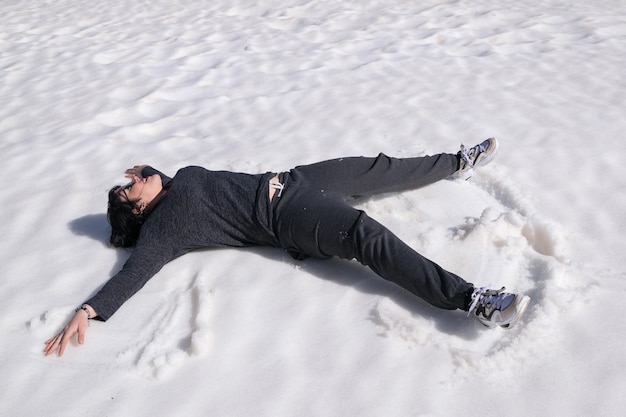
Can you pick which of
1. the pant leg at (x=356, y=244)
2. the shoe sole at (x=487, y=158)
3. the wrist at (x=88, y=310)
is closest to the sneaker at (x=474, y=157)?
the shoe sole at (x=487, y=158)

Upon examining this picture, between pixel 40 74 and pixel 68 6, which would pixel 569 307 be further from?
pixel 68 6

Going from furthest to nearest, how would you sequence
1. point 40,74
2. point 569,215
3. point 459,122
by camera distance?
point 40,74
point 459,122
point 569,215

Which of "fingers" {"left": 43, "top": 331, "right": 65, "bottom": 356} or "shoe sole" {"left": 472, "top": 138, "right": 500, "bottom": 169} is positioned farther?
"shoe sole" {"left": 472, "top": 138, "right": 500, "bottom": 169}

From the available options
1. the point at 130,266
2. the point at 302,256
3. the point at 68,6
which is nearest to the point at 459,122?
the point at 302,256

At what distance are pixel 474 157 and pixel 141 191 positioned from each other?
5.67 feet

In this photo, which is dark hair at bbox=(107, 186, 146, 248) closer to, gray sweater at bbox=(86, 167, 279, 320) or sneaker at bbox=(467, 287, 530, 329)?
gray sweater at bbox=(86, 167, 279, 320)

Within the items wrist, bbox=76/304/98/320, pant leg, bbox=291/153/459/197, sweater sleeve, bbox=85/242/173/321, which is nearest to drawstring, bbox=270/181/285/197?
pant leg, bbox=291/153/459/197

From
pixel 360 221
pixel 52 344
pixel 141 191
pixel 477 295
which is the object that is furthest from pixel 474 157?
pixel 52 344

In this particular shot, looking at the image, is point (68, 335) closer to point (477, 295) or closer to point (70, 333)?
point (70, 333)

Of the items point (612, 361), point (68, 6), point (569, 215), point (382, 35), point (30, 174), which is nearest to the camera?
point (612, 361)

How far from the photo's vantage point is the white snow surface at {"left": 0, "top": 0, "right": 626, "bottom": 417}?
6.50ft

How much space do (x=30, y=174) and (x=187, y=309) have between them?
1746mm

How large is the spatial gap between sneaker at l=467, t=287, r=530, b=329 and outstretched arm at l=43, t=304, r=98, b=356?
1481mm

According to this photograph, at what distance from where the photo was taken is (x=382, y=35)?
18.4ft
